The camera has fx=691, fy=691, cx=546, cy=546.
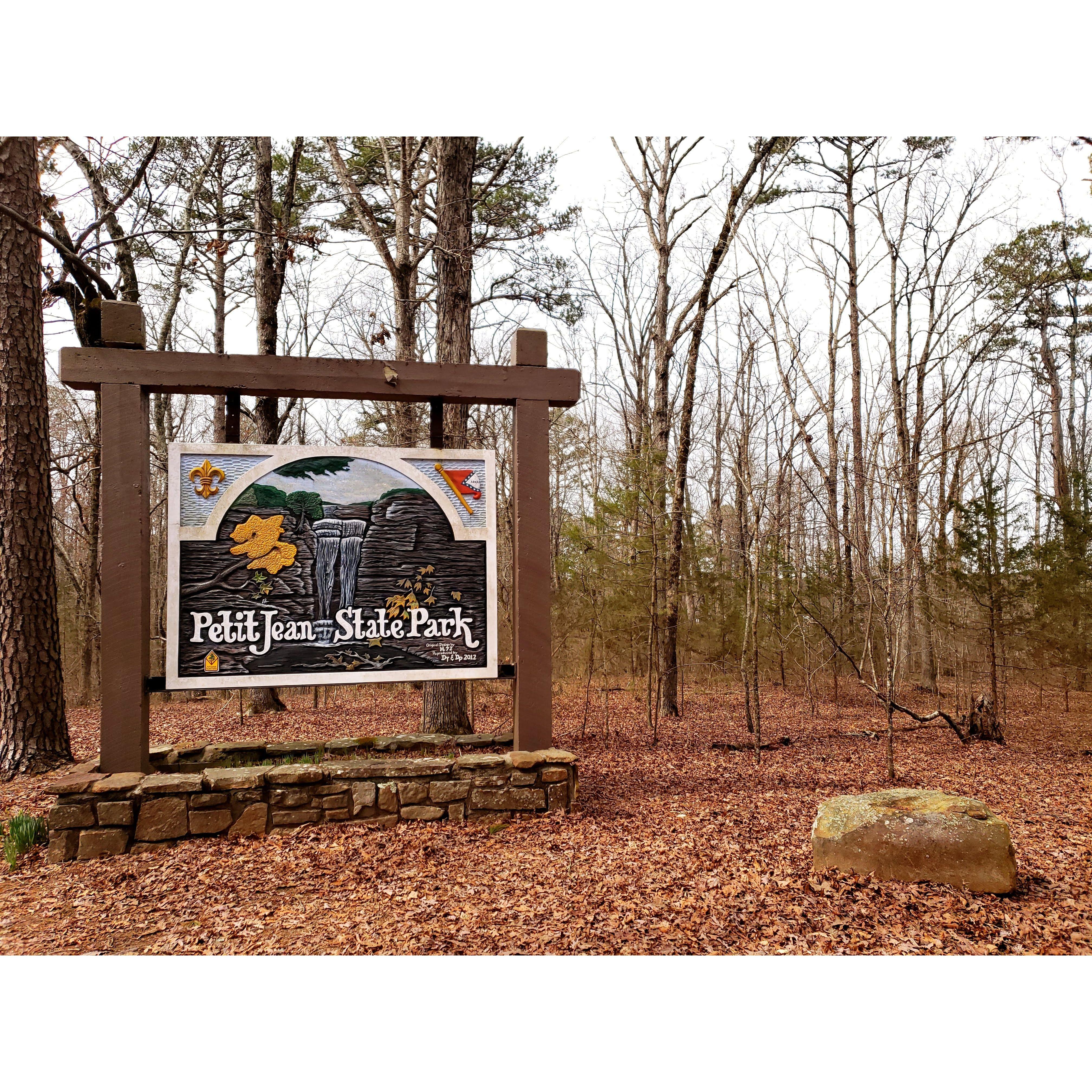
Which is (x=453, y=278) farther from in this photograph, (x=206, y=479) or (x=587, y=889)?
(x=587, y=889)

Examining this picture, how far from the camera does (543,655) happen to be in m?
5.02

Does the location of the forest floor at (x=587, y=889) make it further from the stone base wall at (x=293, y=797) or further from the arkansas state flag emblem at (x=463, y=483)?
the arkansas state flag emblem at (x=463, y=483)

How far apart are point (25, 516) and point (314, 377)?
293 centimetres

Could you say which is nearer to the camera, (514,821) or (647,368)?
(514,821)

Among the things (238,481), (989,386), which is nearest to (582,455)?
(989,386)

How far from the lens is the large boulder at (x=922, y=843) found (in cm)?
348

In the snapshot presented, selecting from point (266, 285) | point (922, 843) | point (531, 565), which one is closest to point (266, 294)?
point (266, 285)

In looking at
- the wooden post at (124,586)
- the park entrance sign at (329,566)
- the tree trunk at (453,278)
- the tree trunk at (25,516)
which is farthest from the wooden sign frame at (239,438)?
the tree trunk at (453,278)

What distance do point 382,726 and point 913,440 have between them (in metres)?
11.0

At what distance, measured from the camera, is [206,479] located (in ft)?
15.3

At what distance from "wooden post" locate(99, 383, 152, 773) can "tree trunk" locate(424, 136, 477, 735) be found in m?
2.87

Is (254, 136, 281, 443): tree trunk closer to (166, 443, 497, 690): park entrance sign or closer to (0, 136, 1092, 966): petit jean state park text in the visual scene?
(0, 136, 1092, 966): petit jean state park text

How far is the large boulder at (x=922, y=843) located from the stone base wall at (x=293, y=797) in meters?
1.78

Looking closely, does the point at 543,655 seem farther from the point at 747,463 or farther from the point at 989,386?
the point at 989,386
